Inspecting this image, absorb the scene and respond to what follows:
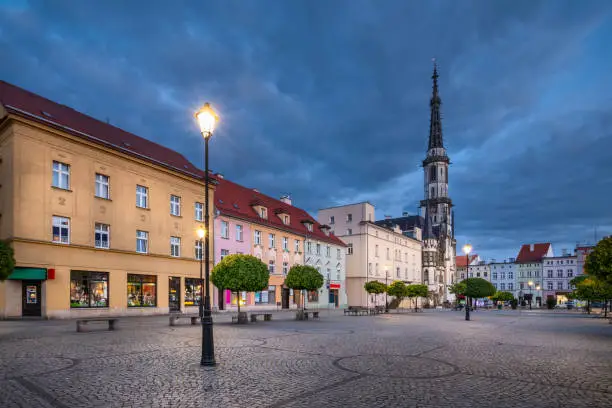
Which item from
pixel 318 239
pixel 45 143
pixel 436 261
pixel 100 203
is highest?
pixel 45 143

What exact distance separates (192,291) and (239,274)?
1298 cm

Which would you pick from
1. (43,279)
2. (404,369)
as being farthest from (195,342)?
(43,279)

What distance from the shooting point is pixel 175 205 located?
116 feet

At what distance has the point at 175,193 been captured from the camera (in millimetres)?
35281

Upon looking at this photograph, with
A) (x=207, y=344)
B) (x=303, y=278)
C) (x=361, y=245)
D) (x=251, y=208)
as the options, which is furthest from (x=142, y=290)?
(x=361, y=245)

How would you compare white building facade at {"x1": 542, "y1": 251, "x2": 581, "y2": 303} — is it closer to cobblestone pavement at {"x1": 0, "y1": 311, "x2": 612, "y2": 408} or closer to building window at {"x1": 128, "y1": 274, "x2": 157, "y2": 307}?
building window at {"x1": 128, "y1": 274, "x2": 157, "y2": 307}

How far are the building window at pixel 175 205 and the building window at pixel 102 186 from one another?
6.02 metres

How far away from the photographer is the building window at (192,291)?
116ft

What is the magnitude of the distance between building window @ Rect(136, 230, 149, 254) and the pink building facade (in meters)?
6.71

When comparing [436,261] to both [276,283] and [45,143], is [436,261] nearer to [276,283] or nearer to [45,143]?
[276,283]

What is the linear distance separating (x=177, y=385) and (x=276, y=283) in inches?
1457

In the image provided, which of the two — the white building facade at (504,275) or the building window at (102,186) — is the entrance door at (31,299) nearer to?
the building window at (102,186)

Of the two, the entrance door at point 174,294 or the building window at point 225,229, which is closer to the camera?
the entrance door at point 174,294

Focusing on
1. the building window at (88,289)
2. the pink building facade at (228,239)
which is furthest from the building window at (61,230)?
the pink building facade at (228,239)
